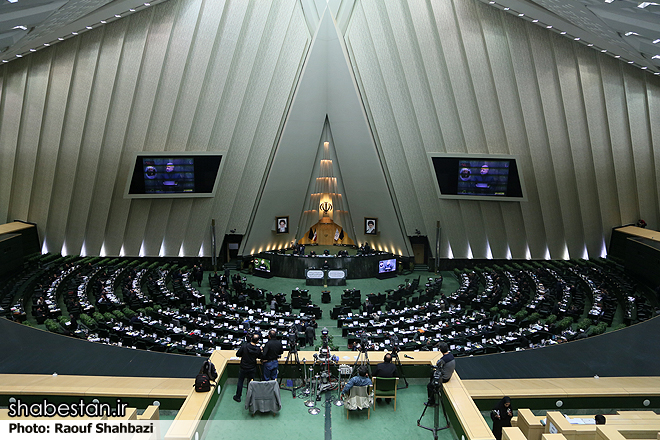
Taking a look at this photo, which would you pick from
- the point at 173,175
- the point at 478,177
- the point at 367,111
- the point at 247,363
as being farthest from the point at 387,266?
the point at 247,363

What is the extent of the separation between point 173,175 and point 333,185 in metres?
10.6

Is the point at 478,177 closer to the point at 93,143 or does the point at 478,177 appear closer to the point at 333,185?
the point at 333,185

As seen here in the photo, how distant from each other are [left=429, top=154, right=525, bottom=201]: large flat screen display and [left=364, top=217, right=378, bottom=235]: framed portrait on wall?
5459 millimetres

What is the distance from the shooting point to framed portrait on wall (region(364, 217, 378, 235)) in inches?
1112

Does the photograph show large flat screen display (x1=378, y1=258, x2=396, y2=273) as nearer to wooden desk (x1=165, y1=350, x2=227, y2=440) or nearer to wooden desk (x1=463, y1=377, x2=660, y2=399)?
wooden desk (x1=463, y1=377, x2=660, y2=399)

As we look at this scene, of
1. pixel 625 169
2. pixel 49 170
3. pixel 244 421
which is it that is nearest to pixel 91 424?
pixel 244 421

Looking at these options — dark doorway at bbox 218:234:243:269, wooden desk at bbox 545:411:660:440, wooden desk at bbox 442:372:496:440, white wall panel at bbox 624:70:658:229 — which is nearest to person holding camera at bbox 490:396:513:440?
wooden desk at bbox 442:372:496:440

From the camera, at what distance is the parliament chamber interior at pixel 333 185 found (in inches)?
509

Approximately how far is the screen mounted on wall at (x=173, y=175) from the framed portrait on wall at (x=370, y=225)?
980 centimetres

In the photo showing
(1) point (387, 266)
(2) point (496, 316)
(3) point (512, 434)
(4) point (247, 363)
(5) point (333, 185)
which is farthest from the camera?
(5) point (333, 185)

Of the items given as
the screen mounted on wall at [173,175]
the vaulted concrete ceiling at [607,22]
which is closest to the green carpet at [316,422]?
the vaulted concrete ceiling at [607,22]

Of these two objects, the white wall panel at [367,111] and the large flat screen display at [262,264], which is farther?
the large flat screen display at [262,264]

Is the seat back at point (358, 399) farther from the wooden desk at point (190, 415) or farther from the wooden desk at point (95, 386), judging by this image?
the wooden desk at point (95, 386)

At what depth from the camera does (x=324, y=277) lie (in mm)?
23625
